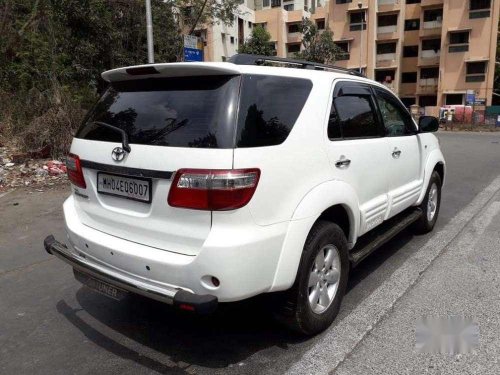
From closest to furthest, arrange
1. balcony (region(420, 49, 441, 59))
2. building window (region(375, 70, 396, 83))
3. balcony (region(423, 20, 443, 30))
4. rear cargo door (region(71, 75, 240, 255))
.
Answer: rear cargo door (region(71, 75, 240, 255))
balcony (region(423, 20, 443, 30))
balcony (region(420, 49, 441, 59))
building window (region(375, 70, 396, 83))

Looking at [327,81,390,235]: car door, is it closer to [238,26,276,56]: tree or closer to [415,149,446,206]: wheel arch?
[415,149,446,206]: wheel arch

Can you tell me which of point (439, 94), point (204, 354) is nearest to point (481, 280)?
point (204, 354)

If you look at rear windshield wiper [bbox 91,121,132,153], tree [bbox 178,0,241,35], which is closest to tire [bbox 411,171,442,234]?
rear windshield wiper [bbox 91,121,132,153]

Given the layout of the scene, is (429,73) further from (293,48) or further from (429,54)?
(293,48)

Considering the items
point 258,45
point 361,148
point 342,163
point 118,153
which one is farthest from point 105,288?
point 258,45

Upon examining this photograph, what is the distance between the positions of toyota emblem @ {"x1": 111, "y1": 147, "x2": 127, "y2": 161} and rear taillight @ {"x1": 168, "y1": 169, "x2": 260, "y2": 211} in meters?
0.47

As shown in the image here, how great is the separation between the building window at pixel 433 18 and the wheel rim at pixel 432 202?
4439cm

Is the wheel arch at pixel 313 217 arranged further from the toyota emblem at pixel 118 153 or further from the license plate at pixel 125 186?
the toyota emblem at pixel 118 153

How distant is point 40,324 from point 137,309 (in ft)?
2.40

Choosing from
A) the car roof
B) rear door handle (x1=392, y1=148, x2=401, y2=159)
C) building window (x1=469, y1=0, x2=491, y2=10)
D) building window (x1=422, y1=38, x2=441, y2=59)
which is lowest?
rear door handle (x1=392, y1=148, x2=401, y2=159)

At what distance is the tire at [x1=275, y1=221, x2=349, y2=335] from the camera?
2865 millimetres

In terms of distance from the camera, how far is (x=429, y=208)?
5.39m

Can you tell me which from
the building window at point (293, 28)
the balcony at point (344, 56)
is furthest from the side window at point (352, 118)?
the building window at point (293, 28)

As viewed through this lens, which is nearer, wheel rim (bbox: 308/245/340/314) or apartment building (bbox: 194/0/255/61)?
wheel rim (bbox: 308/245/340/314)
